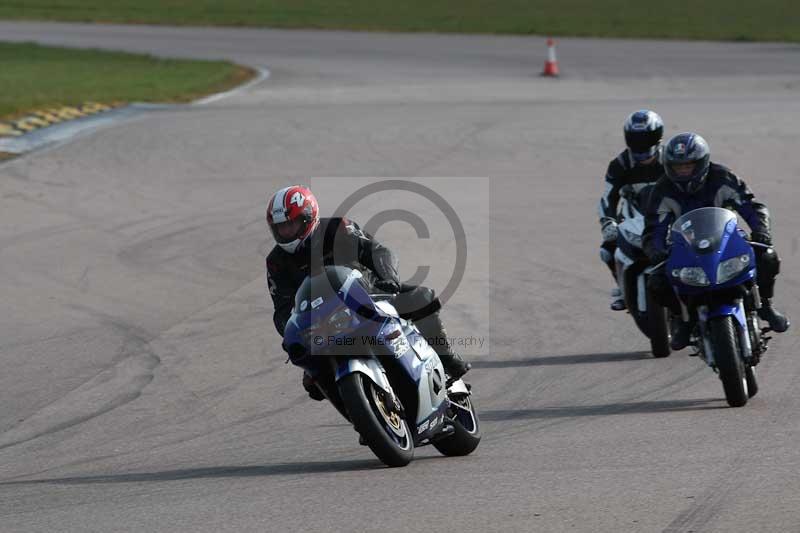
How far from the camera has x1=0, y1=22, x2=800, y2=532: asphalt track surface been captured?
21.1 ft

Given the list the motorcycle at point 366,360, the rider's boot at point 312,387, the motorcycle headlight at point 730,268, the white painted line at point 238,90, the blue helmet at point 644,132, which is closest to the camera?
the motorcycle at point 366,360

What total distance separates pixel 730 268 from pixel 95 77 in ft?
76.7

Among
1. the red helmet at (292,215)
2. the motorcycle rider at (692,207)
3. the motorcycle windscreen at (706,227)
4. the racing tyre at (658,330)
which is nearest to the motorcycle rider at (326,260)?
the red helmet at (292,215)

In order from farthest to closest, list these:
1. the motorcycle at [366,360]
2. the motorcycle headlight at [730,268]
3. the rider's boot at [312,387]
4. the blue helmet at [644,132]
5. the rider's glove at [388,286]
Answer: the blue helmet at [644,132], the motorcycle headlight at [730,268], the rider's boot at [312,387], the rider's glove at [388,286], the motorcycle at [366,360]

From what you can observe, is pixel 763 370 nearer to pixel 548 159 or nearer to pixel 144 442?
pixel 144 442

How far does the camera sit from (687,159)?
9102mm

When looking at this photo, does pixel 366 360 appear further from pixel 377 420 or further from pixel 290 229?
pixel 290 229

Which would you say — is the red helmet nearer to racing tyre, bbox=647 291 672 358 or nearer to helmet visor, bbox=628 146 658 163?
racing tyre, bbox=647 291 672 358

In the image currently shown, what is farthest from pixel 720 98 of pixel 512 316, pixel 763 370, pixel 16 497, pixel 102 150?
pixel 16 497

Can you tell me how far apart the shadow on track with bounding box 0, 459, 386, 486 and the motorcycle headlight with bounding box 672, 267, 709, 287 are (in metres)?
2.42

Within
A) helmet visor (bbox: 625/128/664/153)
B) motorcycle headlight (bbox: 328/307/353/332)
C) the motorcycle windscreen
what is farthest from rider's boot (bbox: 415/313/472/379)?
helmet visor (bbox: 625/128/664/153)

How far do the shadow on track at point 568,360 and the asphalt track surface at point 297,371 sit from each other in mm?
33

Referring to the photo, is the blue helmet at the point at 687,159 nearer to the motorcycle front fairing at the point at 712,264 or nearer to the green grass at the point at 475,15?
the motorcycle front fairing at the point at 712,264

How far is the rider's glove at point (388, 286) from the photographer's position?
23.1 ft
